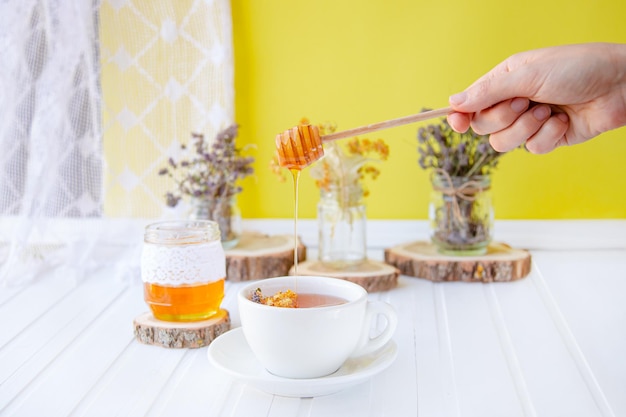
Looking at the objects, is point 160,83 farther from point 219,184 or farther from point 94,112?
point 219,184

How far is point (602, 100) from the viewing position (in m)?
1.25

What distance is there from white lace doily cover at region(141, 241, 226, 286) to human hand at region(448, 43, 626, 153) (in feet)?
1.57

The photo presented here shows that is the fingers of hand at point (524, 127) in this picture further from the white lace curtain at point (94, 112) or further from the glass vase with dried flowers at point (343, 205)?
the white lace curtain at point (94, 112)

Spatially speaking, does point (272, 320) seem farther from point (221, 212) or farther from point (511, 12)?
point (511, 12)

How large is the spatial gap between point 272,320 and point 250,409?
0.12 meters

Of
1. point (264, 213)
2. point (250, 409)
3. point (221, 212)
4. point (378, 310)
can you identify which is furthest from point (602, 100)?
point (264, 213)

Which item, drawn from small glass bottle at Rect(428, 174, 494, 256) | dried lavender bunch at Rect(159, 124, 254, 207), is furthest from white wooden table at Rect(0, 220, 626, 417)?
dried lavender bunch at Rect(159, 124, 254, 207)

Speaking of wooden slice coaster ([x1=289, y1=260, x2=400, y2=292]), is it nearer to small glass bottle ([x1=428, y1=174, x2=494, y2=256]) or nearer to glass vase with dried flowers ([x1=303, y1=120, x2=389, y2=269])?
glass vase with dried flowers ([x1=303, y1=120, x2=389, y2=269])

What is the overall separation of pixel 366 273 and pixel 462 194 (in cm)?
29

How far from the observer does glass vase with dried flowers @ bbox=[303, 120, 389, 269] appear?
66.2 inches

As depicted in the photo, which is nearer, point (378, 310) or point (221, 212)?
point (378, 310)

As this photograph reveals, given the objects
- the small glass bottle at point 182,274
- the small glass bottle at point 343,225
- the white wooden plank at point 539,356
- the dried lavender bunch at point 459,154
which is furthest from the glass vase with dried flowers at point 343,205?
the small glass bottle at point 182,274

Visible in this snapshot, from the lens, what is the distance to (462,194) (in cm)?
170

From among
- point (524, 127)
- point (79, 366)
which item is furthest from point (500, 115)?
point (79, 366)
